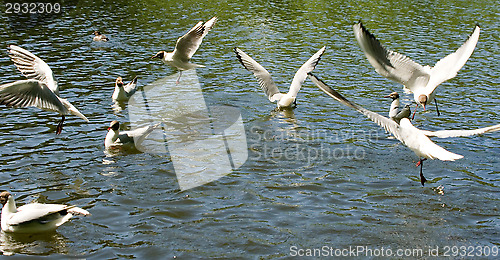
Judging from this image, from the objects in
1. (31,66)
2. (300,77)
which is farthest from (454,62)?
(31,66)

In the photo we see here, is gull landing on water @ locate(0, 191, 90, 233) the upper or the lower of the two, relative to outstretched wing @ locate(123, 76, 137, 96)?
upper

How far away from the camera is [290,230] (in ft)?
24.7

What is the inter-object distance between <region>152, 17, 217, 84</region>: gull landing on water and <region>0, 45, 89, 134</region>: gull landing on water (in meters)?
3.08

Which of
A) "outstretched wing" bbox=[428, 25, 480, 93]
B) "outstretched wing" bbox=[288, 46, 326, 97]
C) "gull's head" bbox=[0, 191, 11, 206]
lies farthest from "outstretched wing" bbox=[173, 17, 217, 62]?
"gull's head" bbox=[0, 191, 11, 206]

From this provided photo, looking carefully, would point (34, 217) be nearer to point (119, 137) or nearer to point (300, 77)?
point (119, 137)

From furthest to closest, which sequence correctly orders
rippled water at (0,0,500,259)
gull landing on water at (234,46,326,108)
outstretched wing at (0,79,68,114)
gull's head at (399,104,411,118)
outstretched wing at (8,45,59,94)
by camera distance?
1. gull landing on water at (234,46,326,108)
2. gull's head at (399,104,411,118)
3. outstretched wing at (8,45,59,94)
4. outstretched wing at (0,79,68,114)
5. rippled water at (0,0,500,259)

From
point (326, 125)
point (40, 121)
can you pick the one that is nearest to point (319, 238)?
point (326, 125)

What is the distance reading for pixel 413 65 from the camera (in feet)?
34.2

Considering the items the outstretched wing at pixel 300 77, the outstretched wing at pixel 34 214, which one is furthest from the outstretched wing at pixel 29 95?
the outstretched wing at pixel 300 77

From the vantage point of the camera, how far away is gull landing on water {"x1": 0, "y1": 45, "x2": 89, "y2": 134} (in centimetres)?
938

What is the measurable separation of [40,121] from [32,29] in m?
10.5

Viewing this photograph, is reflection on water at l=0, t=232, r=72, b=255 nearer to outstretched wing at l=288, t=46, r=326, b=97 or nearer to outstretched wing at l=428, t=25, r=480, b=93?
outstretched wing at l=428, t=25, r=480, b=93

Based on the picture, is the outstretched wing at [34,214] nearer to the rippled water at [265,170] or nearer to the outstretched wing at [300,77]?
the rippled water at [265,170]

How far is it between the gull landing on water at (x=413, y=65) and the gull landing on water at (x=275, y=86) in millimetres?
2923
